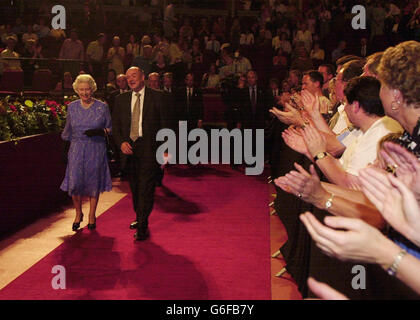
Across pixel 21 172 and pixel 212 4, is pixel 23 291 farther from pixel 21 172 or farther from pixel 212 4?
pixel 212 4

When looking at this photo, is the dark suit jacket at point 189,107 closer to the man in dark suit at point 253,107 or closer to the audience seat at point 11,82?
the man in dark suit at point 253,107

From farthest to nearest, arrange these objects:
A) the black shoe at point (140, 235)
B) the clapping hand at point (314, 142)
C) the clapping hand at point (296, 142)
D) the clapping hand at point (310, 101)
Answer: the black shoe at point (140, 235) → the clapping hand at point (310, 101) → the clapping hand at point (296, 142) → the clapping hand at point (314, 142)

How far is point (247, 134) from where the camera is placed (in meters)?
10.9

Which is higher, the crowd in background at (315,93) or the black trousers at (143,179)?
the crowd in background at (315,93)

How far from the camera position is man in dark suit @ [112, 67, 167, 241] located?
5973mm

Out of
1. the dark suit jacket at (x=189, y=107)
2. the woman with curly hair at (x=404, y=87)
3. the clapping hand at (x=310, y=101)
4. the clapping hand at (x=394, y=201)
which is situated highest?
the woman with curly hair at (x=404, y=87)

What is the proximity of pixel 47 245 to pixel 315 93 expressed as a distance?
Result: 330 centimetres

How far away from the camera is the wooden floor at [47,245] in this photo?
4.60m

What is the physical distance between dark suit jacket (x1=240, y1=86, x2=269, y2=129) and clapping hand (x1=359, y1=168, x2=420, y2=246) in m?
8.98

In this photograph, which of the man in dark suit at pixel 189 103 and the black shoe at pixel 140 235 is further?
the man in dark suit at pixel 189 103

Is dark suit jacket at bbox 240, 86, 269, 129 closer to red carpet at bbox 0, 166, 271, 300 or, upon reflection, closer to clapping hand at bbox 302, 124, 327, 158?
red carpet at bbox 0, 166, 271, 300

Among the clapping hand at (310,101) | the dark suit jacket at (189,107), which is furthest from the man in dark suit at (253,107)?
the clapping hand at (310,101)
